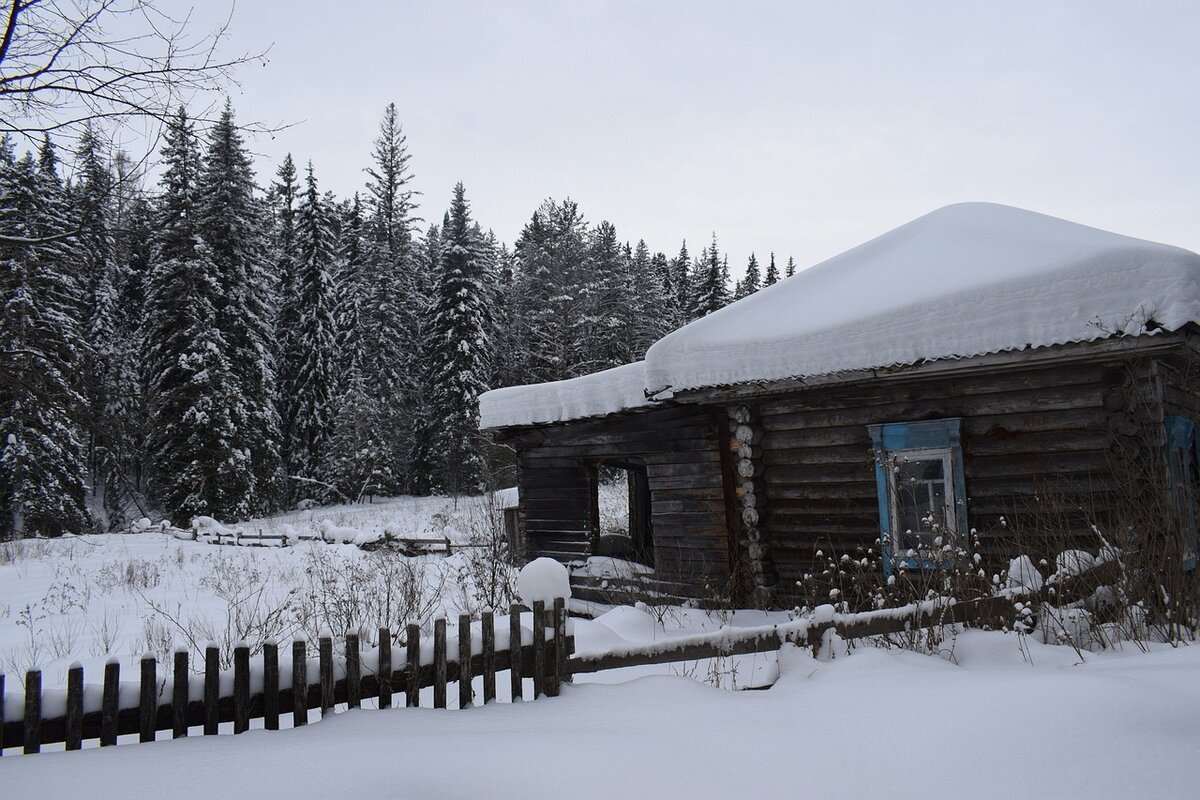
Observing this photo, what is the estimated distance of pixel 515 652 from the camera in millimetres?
4066

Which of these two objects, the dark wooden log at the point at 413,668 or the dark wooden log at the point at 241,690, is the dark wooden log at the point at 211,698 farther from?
the dark wooden log at the point at 413,668

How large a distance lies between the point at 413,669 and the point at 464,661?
0.28 meters

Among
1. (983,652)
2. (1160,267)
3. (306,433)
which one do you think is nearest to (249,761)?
(983,652)

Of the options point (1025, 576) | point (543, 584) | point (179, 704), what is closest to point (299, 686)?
point (179, 704)

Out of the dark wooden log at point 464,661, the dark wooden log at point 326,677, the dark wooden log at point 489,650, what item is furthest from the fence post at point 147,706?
the dark wooden log at point 489,650

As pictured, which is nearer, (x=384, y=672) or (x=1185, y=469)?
(x=384, y=672)

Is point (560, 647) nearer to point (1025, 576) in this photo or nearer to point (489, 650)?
point (489, 650)

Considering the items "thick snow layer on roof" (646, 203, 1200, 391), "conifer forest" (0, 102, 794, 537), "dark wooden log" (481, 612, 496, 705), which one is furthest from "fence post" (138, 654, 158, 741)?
"conifer forest" (0, 102, 794, 537)

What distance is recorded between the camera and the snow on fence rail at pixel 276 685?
10.4 feet

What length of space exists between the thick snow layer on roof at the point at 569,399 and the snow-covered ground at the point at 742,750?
5653 mm

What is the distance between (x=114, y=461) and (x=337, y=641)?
3.07 metres

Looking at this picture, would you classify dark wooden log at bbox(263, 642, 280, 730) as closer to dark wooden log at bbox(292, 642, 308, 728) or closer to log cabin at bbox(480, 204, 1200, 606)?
dark wooden log at bbox(292, 642, 308, 728)

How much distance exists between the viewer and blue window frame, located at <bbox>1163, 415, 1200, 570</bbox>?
6512 mm

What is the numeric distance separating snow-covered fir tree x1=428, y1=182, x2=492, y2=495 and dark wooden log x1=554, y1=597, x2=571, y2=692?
2889cm
